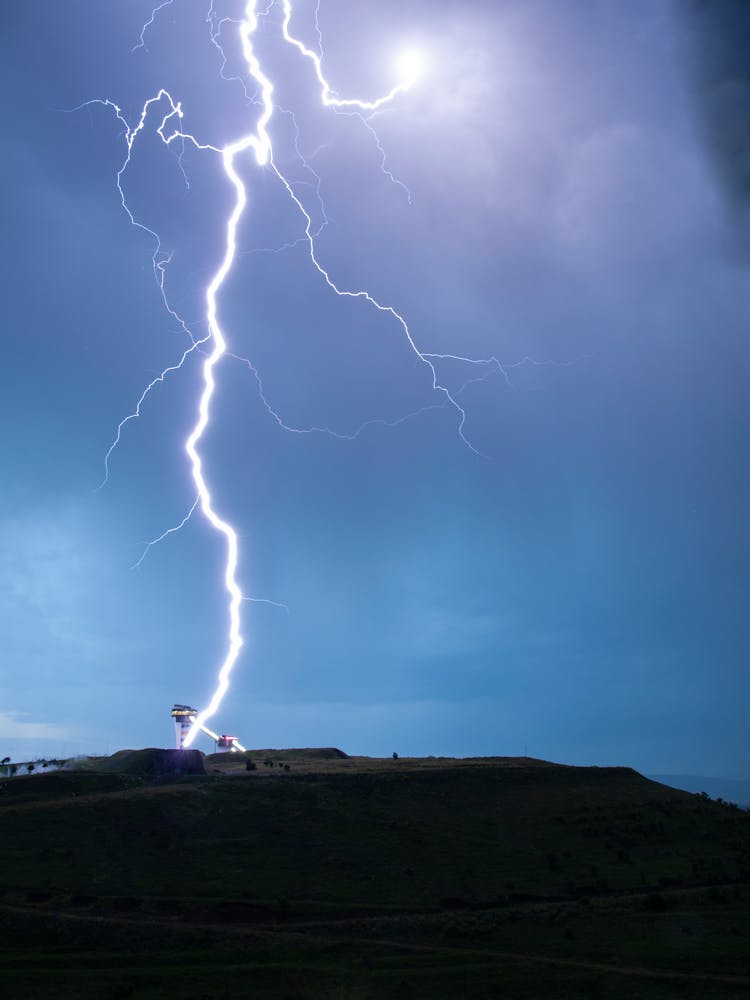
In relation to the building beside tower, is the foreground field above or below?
below

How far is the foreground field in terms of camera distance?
63.4 ft

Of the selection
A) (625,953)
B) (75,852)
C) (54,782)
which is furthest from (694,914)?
(54,782)

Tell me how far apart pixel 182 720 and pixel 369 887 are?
3159 cm

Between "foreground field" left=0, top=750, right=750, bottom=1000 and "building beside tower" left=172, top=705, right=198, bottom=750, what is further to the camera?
"building beside tower" left=172, top=705, right=198, bottom=750

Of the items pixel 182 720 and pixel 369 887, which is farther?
pixel 182 720

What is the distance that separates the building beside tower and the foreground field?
1344 centimetres

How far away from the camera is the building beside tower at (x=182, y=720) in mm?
54300

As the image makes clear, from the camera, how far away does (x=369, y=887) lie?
25.9 metres

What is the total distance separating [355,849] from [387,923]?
7.18 m

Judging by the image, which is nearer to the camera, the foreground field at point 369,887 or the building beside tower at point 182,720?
the foreground field at point 369,887

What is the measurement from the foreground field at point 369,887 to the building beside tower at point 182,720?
13.4 m

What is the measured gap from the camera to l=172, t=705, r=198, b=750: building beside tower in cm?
5430

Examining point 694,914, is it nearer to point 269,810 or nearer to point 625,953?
point 625,953

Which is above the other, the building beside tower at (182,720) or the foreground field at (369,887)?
the building beside tower at (182,720)
